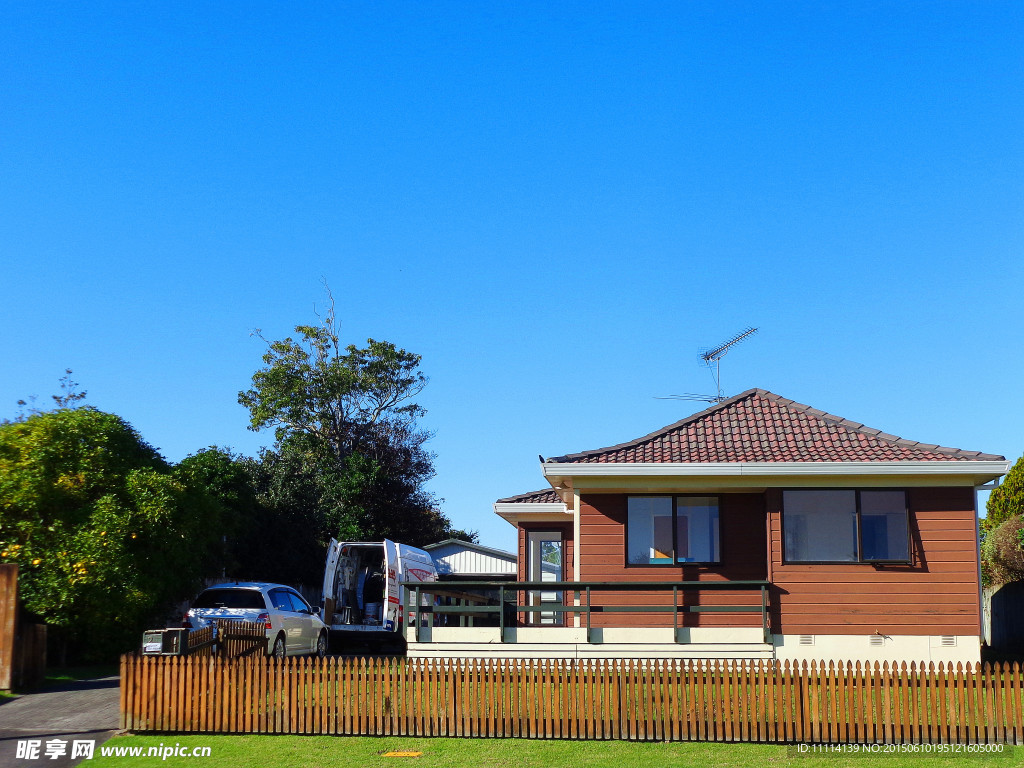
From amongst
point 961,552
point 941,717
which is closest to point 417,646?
point 941,717

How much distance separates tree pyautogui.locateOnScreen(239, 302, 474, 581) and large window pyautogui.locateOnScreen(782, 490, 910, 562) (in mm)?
19388

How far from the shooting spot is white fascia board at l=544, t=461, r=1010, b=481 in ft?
54.0

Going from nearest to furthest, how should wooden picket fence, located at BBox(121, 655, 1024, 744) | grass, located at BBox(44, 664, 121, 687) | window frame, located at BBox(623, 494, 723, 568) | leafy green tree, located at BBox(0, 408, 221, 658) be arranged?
wooden picket fence, located at BBox(121, 655, 1024, 744) → window frame, located at BBox(623, 494, 723, 568) → grass, located at BBox(44, 664, 121, 687) → leafy green tree, located at BBox(0, 408, 221, 658)

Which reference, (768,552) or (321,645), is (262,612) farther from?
(768,552)

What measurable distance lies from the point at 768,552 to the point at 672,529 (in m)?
1.72

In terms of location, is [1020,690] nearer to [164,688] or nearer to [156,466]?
[164,688]

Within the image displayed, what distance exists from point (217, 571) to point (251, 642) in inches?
368

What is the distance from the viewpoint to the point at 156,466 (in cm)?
2222

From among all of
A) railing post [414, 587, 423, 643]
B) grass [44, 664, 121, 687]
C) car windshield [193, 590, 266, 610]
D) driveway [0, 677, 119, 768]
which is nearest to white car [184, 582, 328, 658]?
car windshield [193, 590, 266, 610]

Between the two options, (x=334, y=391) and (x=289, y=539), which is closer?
(x=289, y=539)

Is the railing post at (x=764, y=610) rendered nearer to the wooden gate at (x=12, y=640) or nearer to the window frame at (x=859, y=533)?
the window frame at (x=859, y=533)

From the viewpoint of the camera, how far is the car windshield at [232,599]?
19578 millimetres

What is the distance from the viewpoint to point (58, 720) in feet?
45.5

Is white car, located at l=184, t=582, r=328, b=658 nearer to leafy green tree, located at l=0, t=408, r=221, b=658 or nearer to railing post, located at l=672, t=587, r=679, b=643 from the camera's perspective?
leafy green tree, located at l=0, t=408, r=221, b=658
